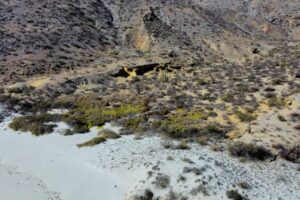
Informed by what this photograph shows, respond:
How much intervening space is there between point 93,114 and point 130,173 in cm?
1070

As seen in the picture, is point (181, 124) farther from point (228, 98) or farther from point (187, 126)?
point (228, 98)

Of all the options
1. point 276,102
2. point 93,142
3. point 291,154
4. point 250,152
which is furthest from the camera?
point 276,102

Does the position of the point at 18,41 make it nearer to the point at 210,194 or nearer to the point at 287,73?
the point at 287,73

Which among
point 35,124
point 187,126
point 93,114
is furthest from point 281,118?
point 35,124

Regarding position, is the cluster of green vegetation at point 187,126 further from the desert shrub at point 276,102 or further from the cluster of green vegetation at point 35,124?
the cluster of green vegetation at point 35,124

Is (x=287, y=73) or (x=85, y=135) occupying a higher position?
(x=287, y=73)

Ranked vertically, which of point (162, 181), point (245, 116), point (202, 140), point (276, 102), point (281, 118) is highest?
point (276, 102)

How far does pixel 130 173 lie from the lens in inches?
1088

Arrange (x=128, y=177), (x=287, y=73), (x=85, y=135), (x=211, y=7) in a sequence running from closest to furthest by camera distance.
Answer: (x=128, y=177) → (x=85, y=135) → (x=287, y=73) → (x=211, y=7)

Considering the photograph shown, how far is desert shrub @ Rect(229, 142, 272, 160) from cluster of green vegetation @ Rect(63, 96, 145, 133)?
10041mm

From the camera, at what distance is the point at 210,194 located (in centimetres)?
2538

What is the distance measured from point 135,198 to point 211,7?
71182 mm

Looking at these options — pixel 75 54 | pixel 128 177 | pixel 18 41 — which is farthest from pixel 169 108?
pixel 18 41

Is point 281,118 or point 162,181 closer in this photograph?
point 162,181
